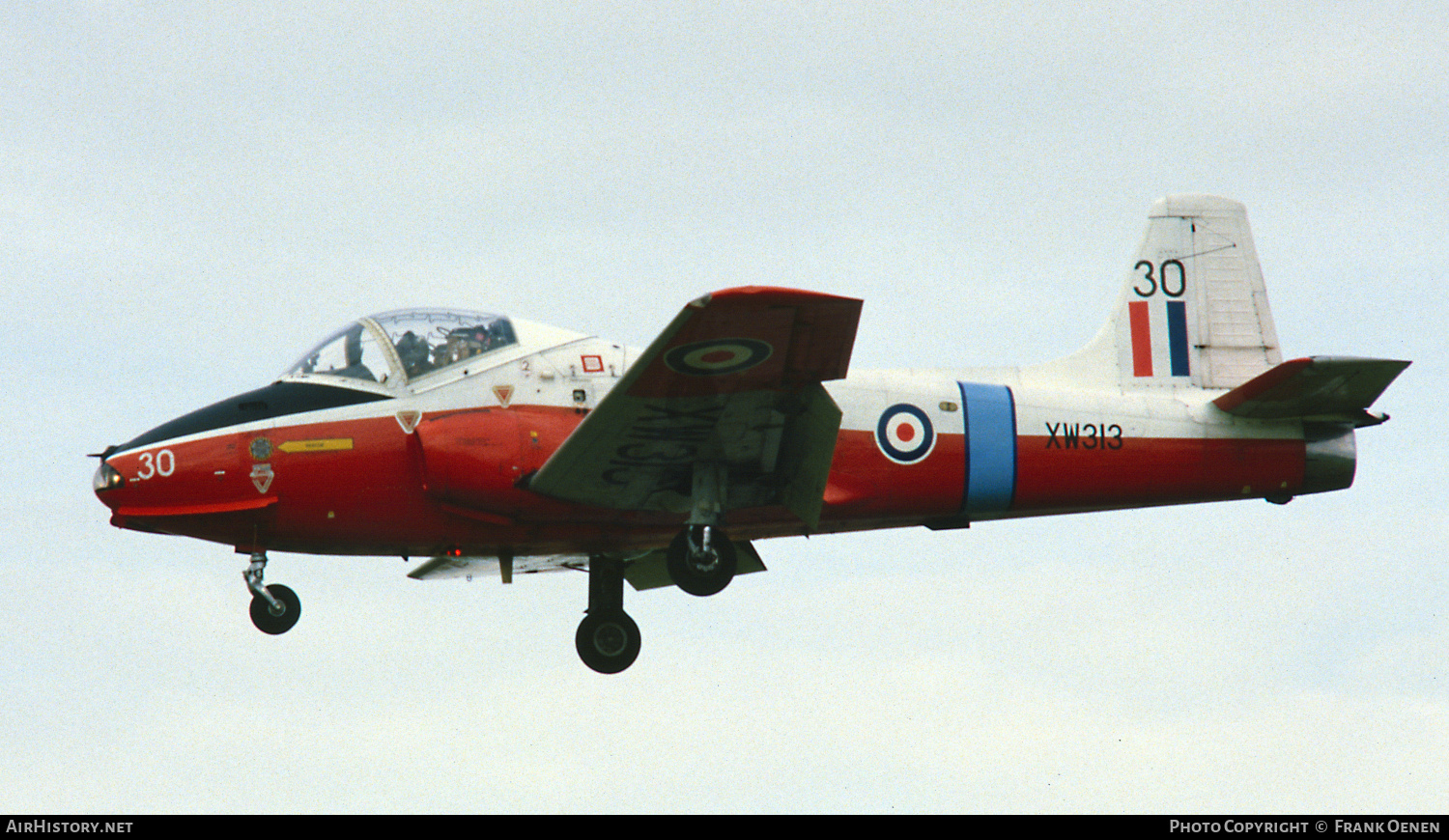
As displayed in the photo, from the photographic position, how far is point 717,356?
1279cm

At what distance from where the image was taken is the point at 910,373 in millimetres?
16141

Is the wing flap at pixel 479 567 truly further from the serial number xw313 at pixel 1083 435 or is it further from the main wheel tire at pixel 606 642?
the serial number xw313 at pixel 1083 435

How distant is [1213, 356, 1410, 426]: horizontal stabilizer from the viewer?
1534 centimetres

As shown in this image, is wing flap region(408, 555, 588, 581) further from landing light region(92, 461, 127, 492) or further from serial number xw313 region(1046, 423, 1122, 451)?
serial number xw313 region(1046, 423, 1122, 451)

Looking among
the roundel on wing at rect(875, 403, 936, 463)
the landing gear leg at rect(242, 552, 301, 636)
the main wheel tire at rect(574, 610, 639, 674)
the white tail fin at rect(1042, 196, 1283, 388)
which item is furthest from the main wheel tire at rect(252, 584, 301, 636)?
the white tail fin at rect(1042, 196, 1283, 388)

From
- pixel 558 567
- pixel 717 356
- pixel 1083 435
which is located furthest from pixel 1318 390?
pixel 558 567

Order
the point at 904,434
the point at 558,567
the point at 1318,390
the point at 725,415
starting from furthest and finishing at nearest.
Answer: the point at 558,567
the point at 1318,390
the point at 904,434
the point at 725,415

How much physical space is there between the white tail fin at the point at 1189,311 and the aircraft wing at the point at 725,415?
164 inches

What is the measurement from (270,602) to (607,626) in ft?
12.2

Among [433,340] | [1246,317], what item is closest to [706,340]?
[433,340]

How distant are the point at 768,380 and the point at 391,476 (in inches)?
158

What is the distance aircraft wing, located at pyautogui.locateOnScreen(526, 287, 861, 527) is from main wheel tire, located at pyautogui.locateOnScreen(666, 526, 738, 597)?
411 millimetres

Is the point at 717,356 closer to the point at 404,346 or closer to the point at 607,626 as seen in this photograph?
the point at 404,346

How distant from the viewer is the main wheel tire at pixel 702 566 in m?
14.6
